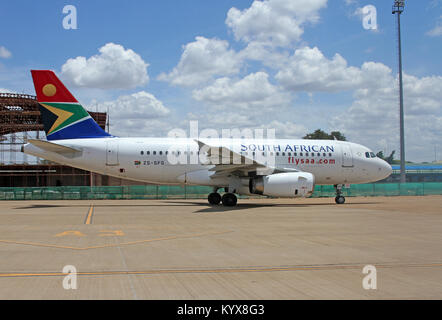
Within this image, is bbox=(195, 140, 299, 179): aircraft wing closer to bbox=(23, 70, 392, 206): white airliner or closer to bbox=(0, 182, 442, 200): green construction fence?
bbox=(23, 70, 392, 206): white airliner

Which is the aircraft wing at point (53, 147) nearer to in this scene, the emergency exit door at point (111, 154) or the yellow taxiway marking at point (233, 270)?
the emergency exit door at point (111, 154)

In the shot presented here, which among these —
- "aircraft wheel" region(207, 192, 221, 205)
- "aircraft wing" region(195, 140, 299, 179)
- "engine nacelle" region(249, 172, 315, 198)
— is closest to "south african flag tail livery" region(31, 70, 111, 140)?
"aircraft wing" region(195, 140, 299, 179)

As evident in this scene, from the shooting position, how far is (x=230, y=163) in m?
21.8

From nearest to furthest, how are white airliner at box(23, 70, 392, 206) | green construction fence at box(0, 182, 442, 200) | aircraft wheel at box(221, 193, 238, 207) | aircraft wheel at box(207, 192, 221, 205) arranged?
white airliner at box(23, 70, 392, 206), aircraft wheel at box(221, 193, 238, 207), aircraft wheel at box(207, 192, 221, 205), green construction fence at box(0, 182, 442, 200)

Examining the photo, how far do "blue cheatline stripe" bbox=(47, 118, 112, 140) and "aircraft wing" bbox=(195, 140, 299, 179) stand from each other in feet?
20.2

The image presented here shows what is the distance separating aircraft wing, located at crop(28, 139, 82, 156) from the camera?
21.8 metres

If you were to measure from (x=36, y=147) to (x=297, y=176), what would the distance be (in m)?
13.4

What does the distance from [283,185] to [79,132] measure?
11305mm

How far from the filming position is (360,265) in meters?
7.38

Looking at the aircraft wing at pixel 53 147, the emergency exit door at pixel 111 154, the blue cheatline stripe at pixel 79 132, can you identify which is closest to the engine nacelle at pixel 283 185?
the emergency exit door at pixel 111 154

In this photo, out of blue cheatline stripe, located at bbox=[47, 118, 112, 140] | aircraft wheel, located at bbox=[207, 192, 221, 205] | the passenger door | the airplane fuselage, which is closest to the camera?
the airplane fuselage

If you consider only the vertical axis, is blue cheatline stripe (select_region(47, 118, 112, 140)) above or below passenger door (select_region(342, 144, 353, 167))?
above
